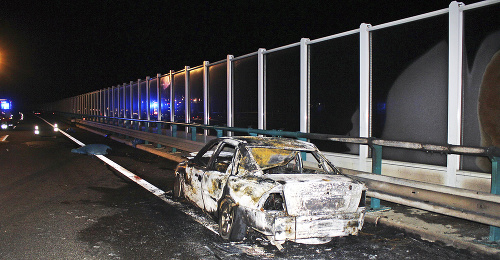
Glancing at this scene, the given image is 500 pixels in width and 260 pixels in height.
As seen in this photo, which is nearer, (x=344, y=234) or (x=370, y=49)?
(x=344, y=234)

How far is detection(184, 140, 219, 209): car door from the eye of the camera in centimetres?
651

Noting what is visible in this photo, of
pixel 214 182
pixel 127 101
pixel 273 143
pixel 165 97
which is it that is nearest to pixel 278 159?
pixel 273 143

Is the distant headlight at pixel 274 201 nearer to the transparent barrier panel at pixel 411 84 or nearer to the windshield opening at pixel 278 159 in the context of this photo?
the windshield opening at pixel 278 159

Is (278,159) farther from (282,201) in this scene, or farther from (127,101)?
(127,101)

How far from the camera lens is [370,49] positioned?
333 inches

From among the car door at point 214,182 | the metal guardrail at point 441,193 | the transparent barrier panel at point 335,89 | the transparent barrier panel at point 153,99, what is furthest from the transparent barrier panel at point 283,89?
the transparent barrier panel at point 153,99

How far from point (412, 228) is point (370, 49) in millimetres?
3936

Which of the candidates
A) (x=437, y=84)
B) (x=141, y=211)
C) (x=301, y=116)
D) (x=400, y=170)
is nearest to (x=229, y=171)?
(x=141, y=211)

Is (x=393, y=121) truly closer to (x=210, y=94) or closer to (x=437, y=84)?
(x=437, y=84)

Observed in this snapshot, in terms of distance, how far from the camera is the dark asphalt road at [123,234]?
4.98 meters

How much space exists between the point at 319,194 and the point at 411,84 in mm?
3797

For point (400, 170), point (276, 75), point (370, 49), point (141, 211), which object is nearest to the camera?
point (141, 211)

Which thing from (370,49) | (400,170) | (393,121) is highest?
(370,49)

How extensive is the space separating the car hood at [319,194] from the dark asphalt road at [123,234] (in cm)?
53
